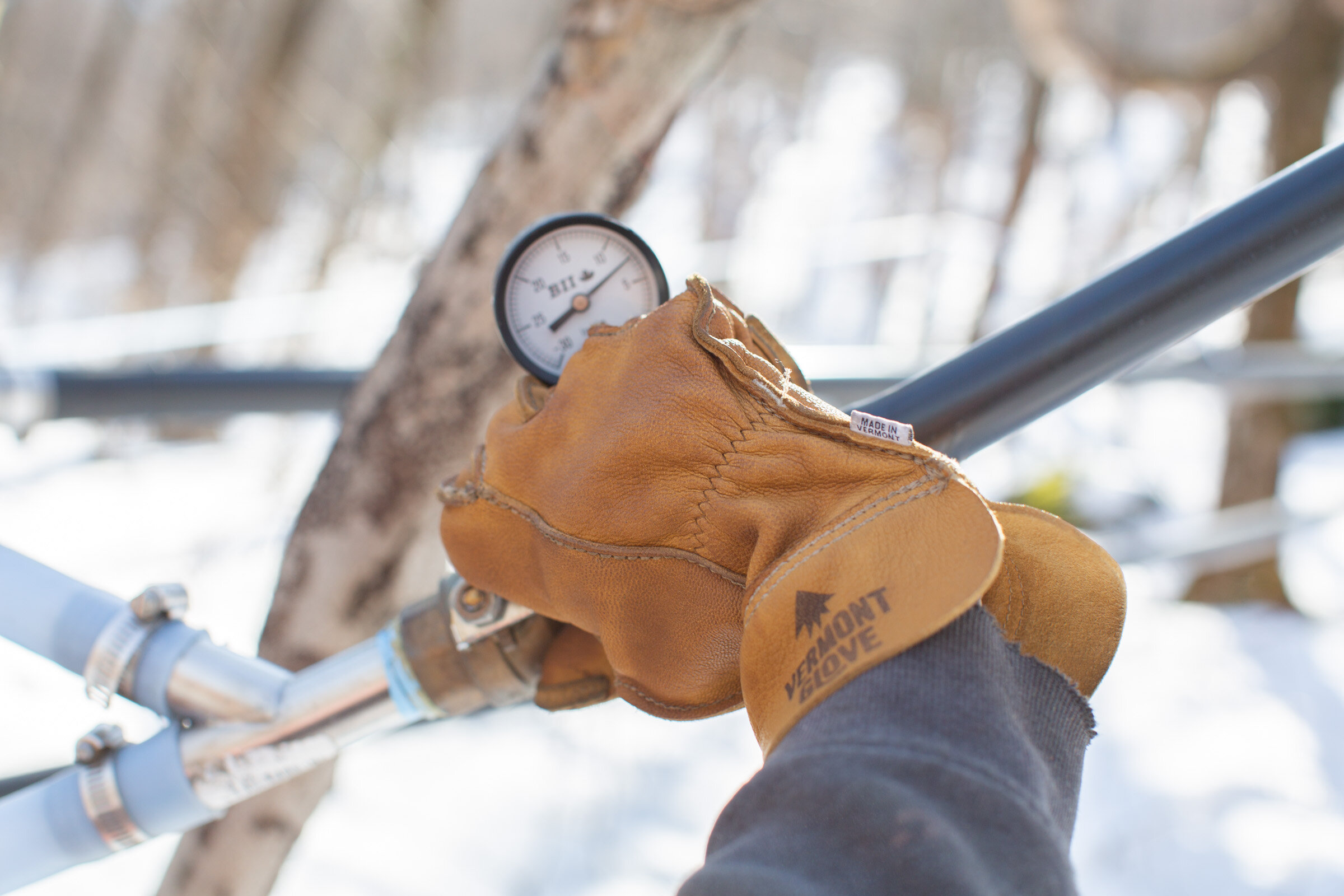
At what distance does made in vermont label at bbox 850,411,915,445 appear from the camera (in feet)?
1.50

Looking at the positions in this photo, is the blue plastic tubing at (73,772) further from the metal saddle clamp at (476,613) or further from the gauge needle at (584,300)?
the gauge needle at (584,300)

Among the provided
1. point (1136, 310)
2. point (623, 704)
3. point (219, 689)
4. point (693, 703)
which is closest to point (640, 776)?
point (623, 704)

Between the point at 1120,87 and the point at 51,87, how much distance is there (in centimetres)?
948

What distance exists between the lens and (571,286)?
654mm

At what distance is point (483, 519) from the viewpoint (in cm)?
57

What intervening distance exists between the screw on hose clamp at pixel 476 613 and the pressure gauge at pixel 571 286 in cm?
17

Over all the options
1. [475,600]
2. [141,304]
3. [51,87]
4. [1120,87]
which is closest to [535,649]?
[475,600]

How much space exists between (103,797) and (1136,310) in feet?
2.63

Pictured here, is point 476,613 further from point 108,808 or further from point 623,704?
point 623,704

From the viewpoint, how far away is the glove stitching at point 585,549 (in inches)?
20.0

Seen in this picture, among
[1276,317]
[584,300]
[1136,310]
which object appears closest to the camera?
[1136,310]

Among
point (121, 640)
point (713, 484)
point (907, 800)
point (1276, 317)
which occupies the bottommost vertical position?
point (1276, 317)

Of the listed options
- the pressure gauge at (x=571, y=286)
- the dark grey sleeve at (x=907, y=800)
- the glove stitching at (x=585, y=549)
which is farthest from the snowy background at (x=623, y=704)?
the dark grey sleeve at (x=907, y=800)

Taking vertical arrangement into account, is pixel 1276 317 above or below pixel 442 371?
below
